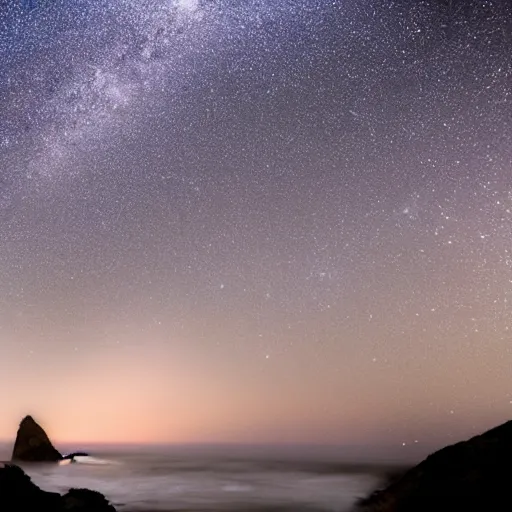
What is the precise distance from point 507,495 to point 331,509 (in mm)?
19045

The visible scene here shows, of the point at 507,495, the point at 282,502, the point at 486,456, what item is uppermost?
the point at 486,456

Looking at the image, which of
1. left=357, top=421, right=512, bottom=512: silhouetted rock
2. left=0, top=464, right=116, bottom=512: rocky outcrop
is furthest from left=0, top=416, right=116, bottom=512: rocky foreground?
left=357, top=421, right=512, bottom=512: silhouetted rock

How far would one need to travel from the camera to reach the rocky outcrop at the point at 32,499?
15.1 meters

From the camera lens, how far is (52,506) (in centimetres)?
1570

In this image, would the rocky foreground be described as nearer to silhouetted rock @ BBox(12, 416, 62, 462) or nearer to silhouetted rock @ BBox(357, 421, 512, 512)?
silhouetted rock @ BBox(357, 421, 512, 512)

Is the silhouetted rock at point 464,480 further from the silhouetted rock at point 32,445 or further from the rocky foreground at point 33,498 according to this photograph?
the silhouetted rock at point 32,445

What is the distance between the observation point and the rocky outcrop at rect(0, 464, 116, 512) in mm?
15125

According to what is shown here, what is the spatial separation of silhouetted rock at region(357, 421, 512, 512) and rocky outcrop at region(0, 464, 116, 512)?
11.1m

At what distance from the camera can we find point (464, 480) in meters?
17.6

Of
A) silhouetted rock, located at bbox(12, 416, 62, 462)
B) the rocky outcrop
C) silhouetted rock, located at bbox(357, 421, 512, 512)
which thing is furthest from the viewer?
silhouetted rock, located at bbox(12, 416, 62, 462)

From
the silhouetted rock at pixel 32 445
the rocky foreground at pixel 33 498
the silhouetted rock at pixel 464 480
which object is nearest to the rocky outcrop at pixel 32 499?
the rocky foreground at pixel 33 498

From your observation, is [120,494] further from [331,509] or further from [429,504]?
[429,504]

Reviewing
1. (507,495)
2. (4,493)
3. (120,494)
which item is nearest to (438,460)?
(507,495)

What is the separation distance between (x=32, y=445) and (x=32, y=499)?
280 ft
